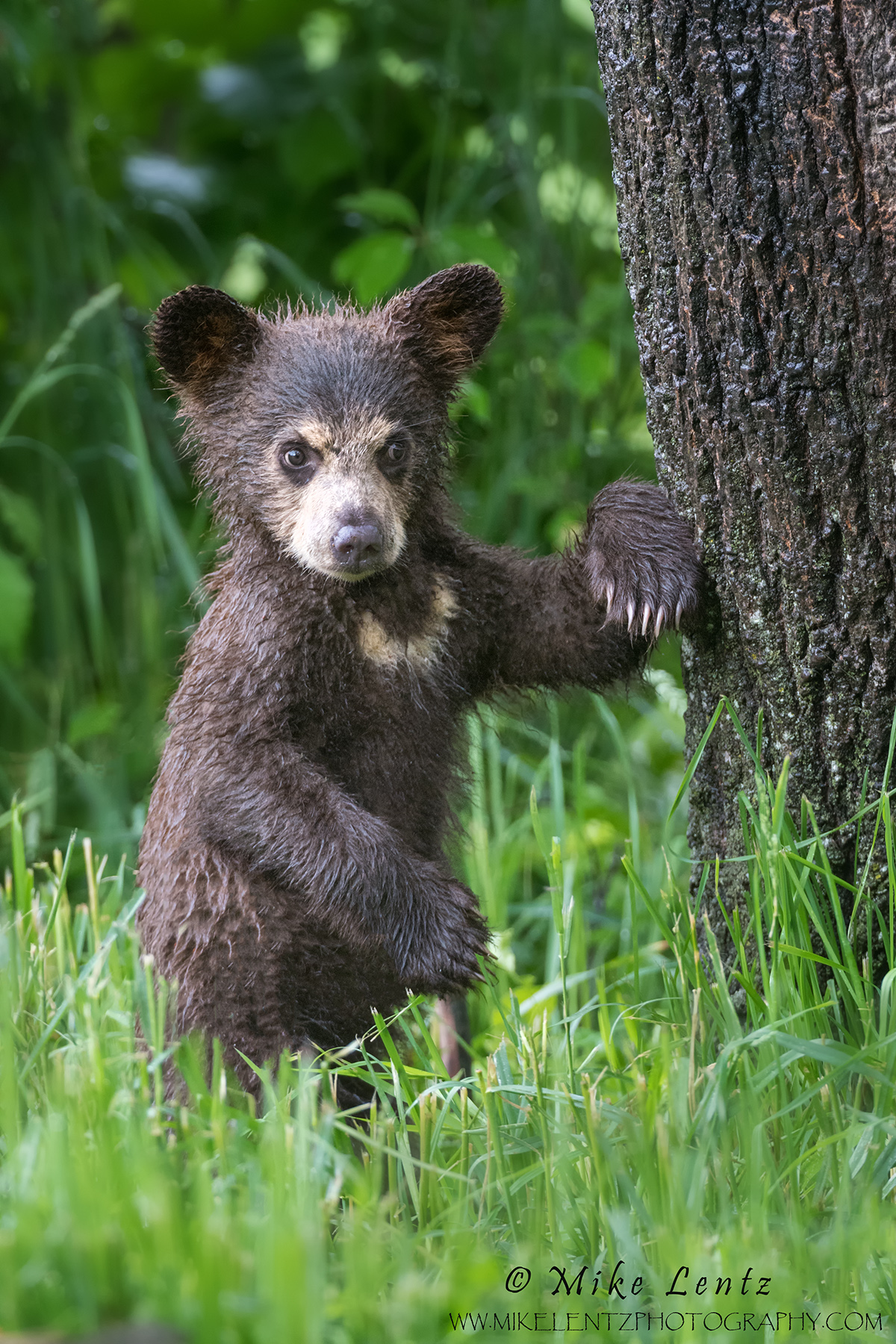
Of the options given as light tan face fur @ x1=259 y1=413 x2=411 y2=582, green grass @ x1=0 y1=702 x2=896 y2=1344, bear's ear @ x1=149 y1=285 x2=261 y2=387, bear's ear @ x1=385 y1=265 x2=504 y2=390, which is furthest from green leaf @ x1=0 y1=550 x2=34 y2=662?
bear's ear @ x1=385 y1=265 x2=504 y2=390

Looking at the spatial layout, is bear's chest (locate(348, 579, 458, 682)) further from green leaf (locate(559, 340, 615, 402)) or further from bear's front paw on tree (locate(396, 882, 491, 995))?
green leaf (locate(559, 340, 615, 402))

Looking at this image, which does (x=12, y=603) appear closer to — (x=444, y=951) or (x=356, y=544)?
(x=356, y=544)

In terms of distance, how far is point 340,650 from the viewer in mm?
2834

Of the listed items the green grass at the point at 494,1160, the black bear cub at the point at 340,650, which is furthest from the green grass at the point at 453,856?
the black bear cub at the point at 340,650

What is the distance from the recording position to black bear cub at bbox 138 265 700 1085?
Result: 274 cm

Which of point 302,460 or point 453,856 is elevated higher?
point 302,460

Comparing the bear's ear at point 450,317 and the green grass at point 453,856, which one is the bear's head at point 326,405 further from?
the green grass at point 453,856

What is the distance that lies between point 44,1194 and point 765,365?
6.09ft

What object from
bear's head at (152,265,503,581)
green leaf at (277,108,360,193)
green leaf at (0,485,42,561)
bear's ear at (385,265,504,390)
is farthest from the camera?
green leaf at (277,108,360,193)

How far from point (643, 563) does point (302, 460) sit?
76 centimetres

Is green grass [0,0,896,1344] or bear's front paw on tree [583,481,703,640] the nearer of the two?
green grass [0,0,896,1344]

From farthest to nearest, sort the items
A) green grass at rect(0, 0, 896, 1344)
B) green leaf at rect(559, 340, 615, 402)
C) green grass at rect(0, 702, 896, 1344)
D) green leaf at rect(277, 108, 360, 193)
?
green leaf at rect(277, 108, 360, 193)
green leaf at rect(559, 340, 615, 402)
green grass at rect(0, 0, 896, 1344)
green grass at rect(0, 702, 896, 1344)

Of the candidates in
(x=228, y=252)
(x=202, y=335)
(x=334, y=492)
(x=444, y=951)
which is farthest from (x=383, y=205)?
(x=444, y=951)

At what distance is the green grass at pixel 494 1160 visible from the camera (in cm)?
152
